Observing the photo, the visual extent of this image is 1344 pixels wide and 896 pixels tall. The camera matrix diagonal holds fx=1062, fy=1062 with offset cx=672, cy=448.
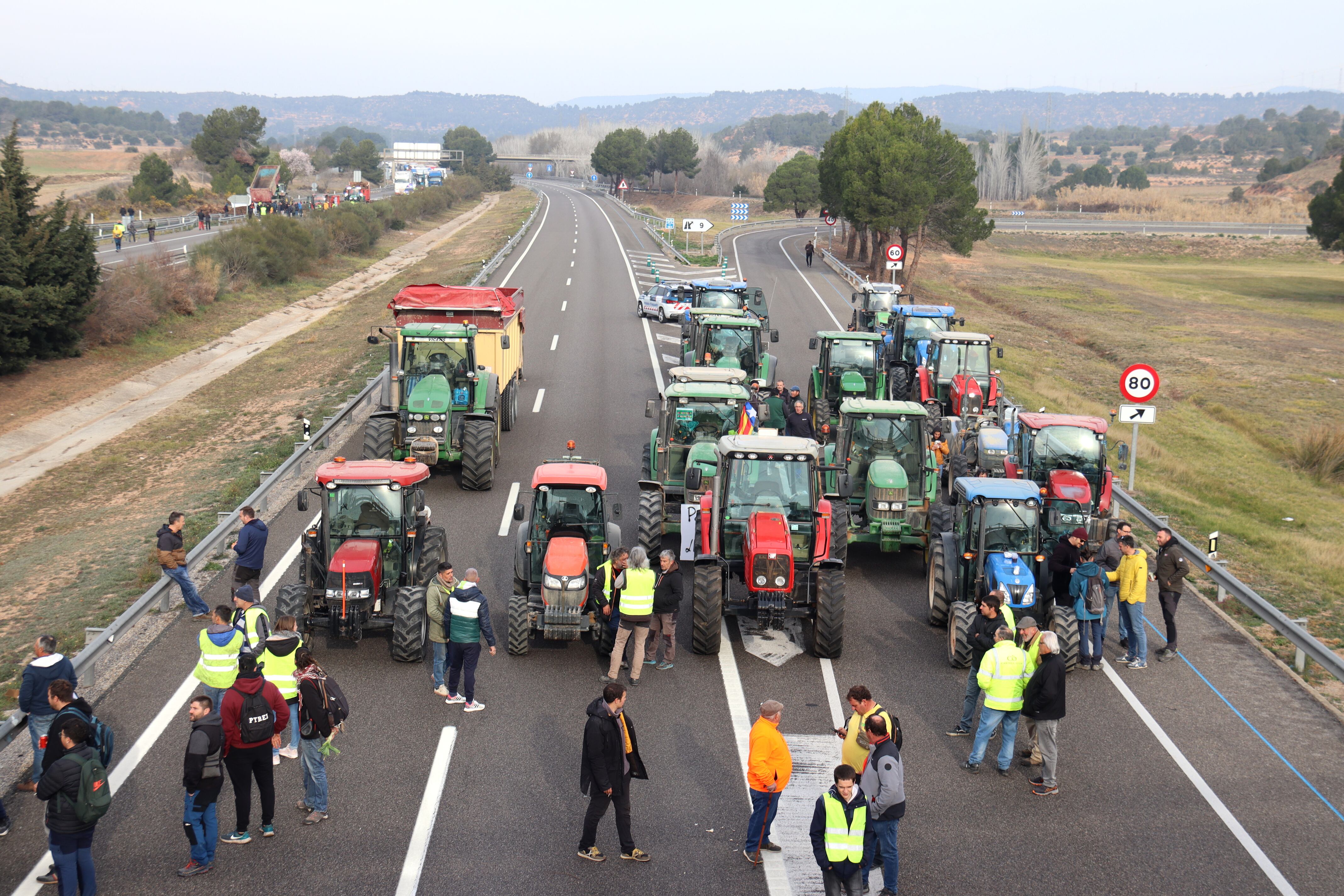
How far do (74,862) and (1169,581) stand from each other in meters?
12.6

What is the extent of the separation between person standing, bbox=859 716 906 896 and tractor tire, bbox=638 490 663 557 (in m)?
7.11

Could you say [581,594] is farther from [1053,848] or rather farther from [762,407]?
[762,407]

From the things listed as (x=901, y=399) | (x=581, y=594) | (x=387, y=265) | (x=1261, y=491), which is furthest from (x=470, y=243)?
(x=581, y=594)

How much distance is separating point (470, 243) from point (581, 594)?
185 ft

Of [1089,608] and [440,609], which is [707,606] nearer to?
[440,609]

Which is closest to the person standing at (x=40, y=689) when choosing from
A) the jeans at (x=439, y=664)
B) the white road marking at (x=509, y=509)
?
the jeans at (x=439, y=664)

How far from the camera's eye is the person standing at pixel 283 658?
33.3ft

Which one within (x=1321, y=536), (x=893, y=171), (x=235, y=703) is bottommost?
(x=1321, y=536)

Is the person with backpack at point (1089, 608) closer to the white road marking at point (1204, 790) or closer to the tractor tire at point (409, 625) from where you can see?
the white road marking at point (1204, 790)

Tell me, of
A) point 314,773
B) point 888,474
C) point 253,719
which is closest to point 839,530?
point 888,474

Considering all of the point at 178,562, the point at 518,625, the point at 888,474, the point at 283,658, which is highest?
the point at 888,474

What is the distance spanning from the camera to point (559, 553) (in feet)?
43.7

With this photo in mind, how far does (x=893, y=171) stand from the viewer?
45750mm

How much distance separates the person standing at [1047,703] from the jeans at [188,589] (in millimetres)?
10483
